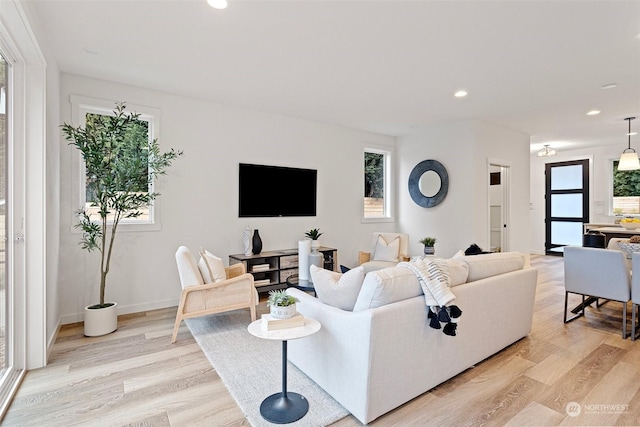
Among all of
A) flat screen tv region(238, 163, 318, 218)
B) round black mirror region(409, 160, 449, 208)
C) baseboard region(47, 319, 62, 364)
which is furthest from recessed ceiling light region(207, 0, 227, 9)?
round black mirror region(409, 160, 449, 208)

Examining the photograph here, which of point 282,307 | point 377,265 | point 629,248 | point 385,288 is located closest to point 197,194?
point 377,265

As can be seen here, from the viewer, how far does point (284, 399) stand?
6.77 ft

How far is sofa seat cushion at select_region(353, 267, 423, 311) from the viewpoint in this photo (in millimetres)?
1966

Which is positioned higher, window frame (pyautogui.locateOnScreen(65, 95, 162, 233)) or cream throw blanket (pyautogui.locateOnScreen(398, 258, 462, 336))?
window frame (pyautogui.locateOnScreen(65, 95, 162, 233))

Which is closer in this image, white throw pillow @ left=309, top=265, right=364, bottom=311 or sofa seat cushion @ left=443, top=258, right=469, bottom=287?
white throw pillow @ left=309, top=265, right=364, bottom=311

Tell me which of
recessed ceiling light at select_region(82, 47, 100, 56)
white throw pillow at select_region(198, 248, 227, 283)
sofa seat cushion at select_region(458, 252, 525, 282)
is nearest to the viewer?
sofa seat cushion at select_region(458, 252, 525, 282)

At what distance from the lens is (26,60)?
8.38 feet

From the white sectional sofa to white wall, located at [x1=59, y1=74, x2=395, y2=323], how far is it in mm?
2369

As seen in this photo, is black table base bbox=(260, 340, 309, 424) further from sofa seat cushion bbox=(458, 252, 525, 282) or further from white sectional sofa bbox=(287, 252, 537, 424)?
sofa seat cushion bbox=(458, 252, 525, 282)

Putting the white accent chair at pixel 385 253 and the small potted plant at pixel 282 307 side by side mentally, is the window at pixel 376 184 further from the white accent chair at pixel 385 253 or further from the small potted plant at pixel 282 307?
the small potted plant at pixel 282 307

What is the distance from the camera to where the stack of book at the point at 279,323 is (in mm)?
1958

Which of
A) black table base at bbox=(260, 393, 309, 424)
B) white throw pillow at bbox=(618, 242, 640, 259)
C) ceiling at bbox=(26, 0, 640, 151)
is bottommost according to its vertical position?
black table base at bbox=(260, 393, 309, 424)

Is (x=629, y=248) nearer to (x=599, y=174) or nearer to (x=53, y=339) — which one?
(x=599, y=174)

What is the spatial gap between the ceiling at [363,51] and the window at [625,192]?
142 inches
